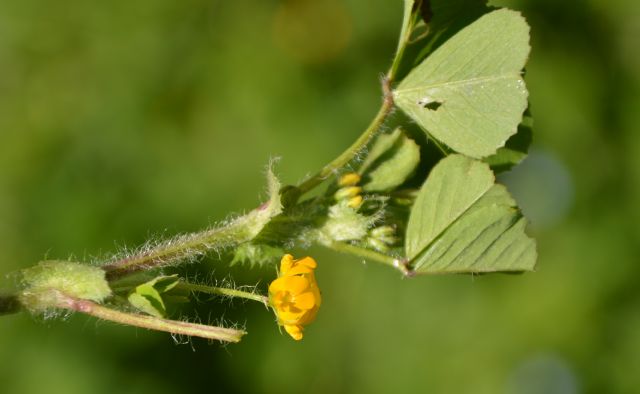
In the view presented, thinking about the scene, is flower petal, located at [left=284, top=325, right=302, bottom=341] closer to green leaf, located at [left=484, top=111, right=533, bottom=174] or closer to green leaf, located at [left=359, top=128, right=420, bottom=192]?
green leaf, located at [left=359, top=128, right=420, bottom=192]

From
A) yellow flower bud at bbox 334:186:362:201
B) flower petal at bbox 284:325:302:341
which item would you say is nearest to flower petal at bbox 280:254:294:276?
flower petal at bbox 284:325:302:341

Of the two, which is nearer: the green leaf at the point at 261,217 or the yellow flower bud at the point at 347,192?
the green leaf at the point at 261,217

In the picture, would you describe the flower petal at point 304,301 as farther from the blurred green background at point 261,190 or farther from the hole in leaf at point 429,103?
the blurred green background at point 261,190

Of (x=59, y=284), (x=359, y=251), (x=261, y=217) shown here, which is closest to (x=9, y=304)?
(x=59, y=284)

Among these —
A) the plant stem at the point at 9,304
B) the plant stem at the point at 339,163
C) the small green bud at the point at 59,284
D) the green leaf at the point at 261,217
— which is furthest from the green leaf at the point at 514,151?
the plant stem at the point at 9,304

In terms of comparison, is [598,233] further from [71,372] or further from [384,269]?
[71,372]

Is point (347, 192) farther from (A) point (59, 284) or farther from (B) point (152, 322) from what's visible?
(A) point (59, 284)
